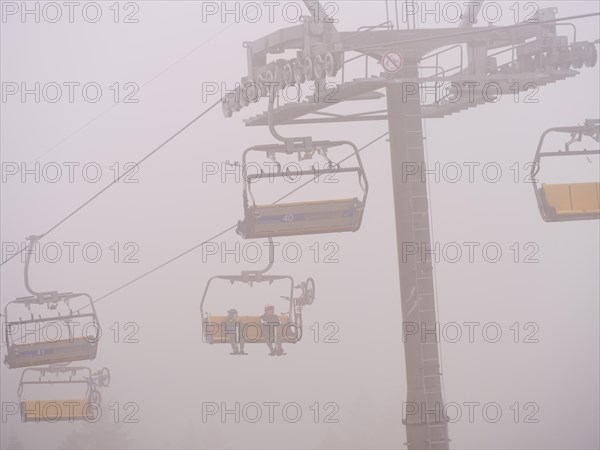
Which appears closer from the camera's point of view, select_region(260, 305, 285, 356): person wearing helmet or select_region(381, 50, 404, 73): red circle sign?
select_region(381, 50, 404, 73): red circle sign

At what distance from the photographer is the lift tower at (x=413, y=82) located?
11578 millimetres

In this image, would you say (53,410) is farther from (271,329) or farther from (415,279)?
(415,279)

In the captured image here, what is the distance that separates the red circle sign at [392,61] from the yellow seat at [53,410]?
8913mm

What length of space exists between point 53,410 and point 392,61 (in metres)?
9.44

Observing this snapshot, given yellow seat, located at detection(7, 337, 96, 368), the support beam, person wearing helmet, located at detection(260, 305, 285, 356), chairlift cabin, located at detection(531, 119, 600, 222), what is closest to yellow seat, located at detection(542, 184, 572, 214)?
chairlift cabin, located at detection(531, 119, 600, 222)

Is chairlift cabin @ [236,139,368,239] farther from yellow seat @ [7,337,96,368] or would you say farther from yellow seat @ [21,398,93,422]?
yellow seat @ [21,398,93,422]

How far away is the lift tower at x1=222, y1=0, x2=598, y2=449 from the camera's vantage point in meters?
11.6

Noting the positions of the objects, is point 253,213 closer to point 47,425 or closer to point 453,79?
point 453,79

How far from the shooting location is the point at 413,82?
11.5 metres

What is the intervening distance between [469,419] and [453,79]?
19.1 metres

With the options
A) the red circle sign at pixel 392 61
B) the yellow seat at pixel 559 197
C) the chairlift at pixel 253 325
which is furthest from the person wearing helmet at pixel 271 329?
the yellow seat at pixel 559 197

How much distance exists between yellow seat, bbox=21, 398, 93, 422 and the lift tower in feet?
23.0

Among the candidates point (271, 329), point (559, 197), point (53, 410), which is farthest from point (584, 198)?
point (53, 410)

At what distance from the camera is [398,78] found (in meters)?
11.7
